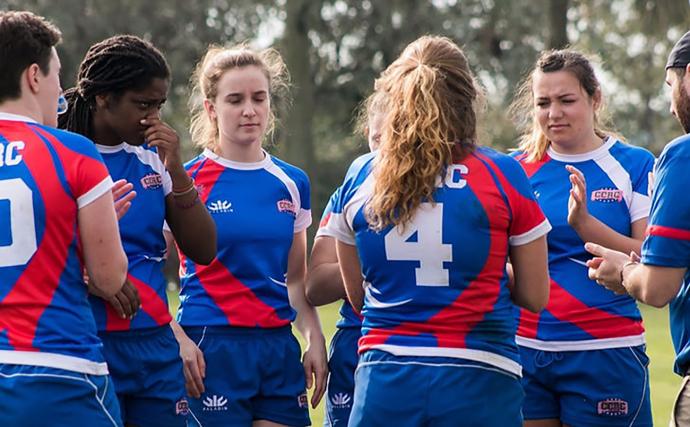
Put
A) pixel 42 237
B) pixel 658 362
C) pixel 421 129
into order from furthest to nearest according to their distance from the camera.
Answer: pixel 658 362 → pixel 421 129 → pixel 42 237

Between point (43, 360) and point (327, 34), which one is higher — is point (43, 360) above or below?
below

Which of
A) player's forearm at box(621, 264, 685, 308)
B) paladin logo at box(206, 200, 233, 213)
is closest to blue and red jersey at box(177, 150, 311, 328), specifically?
paladin logo at box(206, 200, 233, 213)

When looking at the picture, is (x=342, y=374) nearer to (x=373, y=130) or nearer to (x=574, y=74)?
(x=373, y=130)

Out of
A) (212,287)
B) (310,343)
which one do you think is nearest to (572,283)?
(310,343)

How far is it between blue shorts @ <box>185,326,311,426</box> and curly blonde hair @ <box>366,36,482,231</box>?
1314 mm

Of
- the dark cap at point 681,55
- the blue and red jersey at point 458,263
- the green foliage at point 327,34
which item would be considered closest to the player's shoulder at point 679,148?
the dark cap at point 681,55

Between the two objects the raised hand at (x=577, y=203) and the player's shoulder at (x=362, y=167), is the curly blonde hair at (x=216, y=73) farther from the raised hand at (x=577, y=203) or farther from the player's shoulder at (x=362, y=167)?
the raised hand at (x=577, y=203)

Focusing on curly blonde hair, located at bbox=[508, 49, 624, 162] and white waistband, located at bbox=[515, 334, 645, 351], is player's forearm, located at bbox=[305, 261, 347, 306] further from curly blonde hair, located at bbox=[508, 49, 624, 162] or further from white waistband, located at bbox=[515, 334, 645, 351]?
curly blonde hair, located at bbox=[508, 49, 624, 162]

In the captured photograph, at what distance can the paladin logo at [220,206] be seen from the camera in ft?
18.0

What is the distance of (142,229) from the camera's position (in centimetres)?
487

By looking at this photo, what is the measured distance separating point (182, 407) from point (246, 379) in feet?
1.64

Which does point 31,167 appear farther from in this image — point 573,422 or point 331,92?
point 331,92

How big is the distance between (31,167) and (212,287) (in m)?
1.69

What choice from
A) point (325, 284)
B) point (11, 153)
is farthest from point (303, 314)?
point (11, 153)
